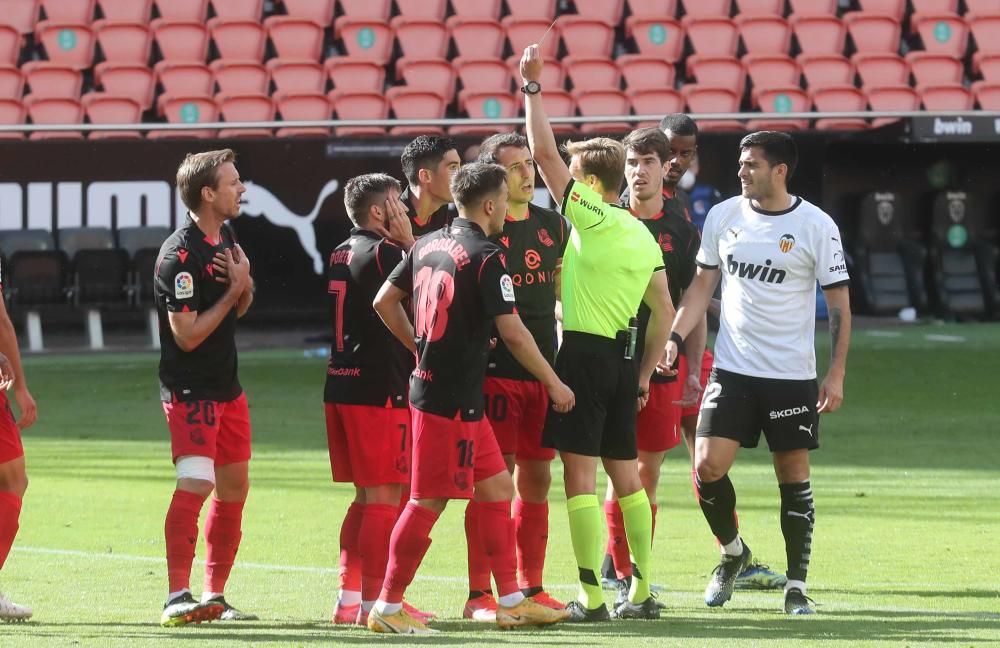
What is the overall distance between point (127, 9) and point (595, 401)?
1462cm

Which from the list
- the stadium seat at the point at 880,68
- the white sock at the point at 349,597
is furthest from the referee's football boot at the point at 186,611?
the stadium seat at the point at 880,68

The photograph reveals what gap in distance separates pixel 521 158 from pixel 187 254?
1389mm

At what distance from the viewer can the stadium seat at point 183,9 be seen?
62.7ft

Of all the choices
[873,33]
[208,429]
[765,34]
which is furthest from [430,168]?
[873,33]

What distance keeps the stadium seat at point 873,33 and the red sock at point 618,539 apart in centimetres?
1414

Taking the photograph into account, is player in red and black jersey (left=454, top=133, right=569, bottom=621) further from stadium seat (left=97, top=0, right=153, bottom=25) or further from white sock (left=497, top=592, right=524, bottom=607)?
stadium seat (left=97, top=0, right=153, bottom=25)

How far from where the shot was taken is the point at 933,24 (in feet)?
64.4

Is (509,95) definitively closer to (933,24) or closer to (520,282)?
(933,24)

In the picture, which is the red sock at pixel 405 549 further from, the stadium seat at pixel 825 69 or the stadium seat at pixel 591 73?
the stadium seat at pixel 825 69

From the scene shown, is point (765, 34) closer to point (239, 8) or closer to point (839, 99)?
point (839, 99)

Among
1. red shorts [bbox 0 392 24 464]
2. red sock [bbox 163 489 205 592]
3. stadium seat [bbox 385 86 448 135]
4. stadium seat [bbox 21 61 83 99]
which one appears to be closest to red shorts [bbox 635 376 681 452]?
red sock [bbox 163 489 205 592]

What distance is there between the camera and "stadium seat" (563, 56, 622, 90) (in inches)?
721

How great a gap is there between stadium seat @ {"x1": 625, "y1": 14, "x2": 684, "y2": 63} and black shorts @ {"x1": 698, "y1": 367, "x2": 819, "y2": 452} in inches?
526

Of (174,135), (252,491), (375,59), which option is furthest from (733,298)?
(375,59)
